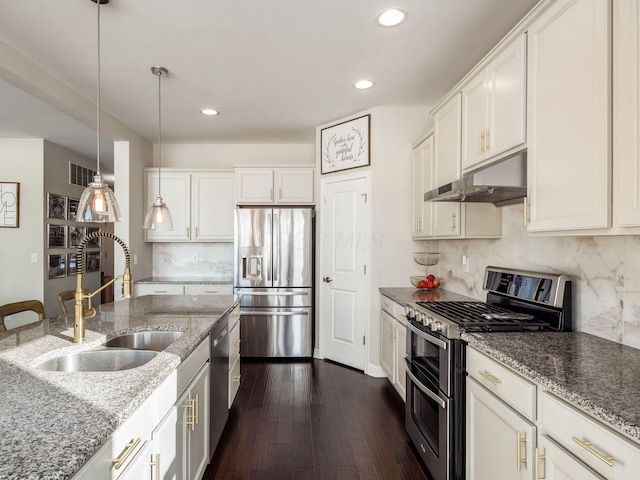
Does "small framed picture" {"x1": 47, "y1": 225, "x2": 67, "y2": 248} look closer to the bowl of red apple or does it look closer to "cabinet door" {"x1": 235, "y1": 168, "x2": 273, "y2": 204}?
"cabinet door" {"x1": 235, "y1": 168, "x2": 273, "y2": 204}

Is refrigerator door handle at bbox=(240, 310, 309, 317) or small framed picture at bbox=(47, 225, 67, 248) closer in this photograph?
refrigerator door handle at bbox=(240, 310, 309, 317)

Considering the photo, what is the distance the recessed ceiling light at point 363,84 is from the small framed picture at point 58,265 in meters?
4.54

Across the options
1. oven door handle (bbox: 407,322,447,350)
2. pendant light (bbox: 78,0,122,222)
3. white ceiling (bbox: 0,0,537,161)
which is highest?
white ceiling (bbox: 0,0,537,161)

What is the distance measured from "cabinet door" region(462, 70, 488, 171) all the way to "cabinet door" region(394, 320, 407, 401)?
1.33 meters

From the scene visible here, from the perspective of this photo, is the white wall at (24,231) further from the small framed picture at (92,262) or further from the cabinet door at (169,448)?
the cabinet door at (169,448)

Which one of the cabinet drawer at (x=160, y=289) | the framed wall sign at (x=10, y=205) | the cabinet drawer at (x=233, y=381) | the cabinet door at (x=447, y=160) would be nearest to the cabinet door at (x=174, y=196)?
the cabinet drawer at (x=160, y=289)

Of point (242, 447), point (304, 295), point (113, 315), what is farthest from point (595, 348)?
point (304, 295)

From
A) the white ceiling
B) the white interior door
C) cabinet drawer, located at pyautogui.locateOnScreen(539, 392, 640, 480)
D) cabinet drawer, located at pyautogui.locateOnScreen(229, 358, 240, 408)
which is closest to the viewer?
cabinet drawer, located at pyautogui.locateOnScreen(539, 392, 640, 480)

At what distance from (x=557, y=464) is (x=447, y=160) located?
1.91 metres

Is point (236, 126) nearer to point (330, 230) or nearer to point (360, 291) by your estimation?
point (330, 230)

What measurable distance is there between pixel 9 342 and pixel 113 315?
0.61 m

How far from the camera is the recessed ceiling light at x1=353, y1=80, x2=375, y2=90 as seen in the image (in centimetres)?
290

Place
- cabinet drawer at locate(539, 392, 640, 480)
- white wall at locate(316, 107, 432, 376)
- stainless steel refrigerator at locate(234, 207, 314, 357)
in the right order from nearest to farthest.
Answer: cabinet drawer at locate(539, 392, 640, 480) → white wall at locate(316, 107, 432, 376) → stainless steel refrigerator at locate(234, 207, 314, 357)

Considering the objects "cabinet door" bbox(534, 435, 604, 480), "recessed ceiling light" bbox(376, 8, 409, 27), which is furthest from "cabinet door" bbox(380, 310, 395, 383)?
"recessed ceiling light" bbox(376, 8, 409, 27)
